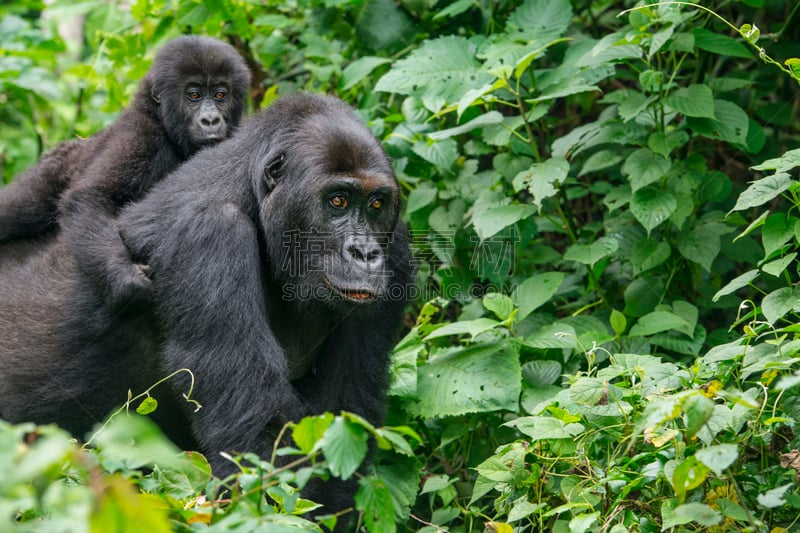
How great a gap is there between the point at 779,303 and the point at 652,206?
3.84 ft

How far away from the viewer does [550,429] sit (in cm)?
331

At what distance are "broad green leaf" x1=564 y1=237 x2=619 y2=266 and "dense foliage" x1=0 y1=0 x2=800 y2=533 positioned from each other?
0.01 m

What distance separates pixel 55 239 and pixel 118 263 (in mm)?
898

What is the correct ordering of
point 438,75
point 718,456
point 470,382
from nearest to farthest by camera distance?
point 718,456
point 470,382
point 438,75

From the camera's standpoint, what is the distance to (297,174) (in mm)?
3732

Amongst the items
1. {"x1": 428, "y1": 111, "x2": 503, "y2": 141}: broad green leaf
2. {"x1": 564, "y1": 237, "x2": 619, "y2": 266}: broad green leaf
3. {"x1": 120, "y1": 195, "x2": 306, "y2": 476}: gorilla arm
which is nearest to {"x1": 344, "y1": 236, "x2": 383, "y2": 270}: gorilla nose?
{"x1": 120, "y1": 195, "x2": 306, "y2": 476}: gorilla arm

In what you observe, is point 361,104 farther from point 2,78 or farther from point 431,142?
point 2,78

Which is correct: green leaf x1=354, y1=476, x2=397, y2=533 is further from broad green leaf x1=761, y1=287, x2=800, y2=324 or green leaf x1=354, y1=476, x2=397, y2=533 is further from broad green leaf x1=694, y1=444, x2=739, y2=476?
broad green leaf x1=761, y1=287, x2=800, y2=324

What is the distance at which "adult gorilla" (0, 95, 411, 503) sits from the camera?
11.6 feet

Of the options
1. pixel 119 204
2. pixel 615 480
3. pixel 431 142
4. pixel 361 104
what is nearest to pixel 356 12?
pixel 361 104

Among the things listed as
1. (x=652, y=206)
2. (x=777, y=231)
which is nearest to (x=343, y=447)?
(x=777, y=231)

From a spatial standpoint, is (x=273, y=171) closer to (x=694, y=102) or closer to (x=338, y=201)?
(x=338, y=201)

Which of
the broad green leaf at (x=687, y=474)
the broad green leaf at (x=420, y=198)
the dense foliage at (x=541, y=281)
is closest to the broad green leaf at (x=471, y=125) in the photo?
the dense foliage at (x=541, y=281)

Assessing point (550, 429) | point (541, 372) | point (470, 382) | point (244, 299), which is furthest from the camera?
point (541, 372)
